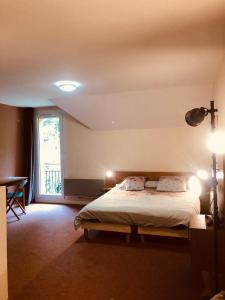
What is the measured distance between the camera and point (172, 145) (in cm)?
→ 497

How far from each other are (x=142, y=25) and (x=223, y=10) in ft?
1.82

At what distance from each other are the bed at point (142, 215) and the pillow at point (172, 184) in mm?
413

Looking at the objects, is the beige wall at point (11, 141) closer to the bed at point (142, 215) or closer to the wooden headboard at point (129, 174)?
the wooden headboard at point (129, 174)

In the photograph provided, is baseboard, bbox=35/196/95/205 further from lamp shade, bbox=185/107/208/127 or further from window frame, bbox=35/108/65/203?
lamp shade, bbox=185/107/208/127

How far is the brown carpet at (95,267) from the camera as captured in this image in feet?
7.56

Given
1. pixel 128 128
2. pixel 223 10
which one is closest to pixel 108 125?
pixel 128 128

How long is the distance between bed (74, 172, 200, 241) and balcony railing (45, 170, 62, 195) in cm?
234

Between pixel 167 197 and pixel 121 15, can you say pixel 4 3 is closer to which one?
pixel 121 15

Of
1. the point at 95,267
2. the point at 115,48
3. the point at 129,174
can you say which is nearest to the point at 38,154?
the point at 129,174

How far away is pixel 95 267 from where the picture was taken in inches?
109

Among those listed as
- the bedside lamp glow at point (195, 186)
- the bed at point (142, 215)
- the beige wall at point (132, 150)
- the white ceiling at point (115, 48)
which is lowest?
the bed at point (142, 215)

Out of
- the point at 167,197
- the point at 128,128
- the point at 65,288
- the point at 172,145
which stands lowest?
the point at 65,288

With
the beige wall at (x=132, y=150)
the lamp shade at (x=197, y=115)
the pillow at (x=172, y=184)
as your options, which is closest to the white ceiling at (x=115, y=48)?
the lamp shade at (x=197, y=115)

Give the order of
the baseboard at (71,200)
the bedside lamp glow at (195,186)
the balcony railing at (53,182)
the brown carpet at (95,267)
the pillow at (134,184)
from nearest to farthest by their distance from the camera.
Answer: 1. the brown carpet at (95,267)
2. the bedside lamp glow at (195,186)
3. the pillow at (134,184)
4. the baseboard at (71,200)
5. the balcony railing at (53,182)
